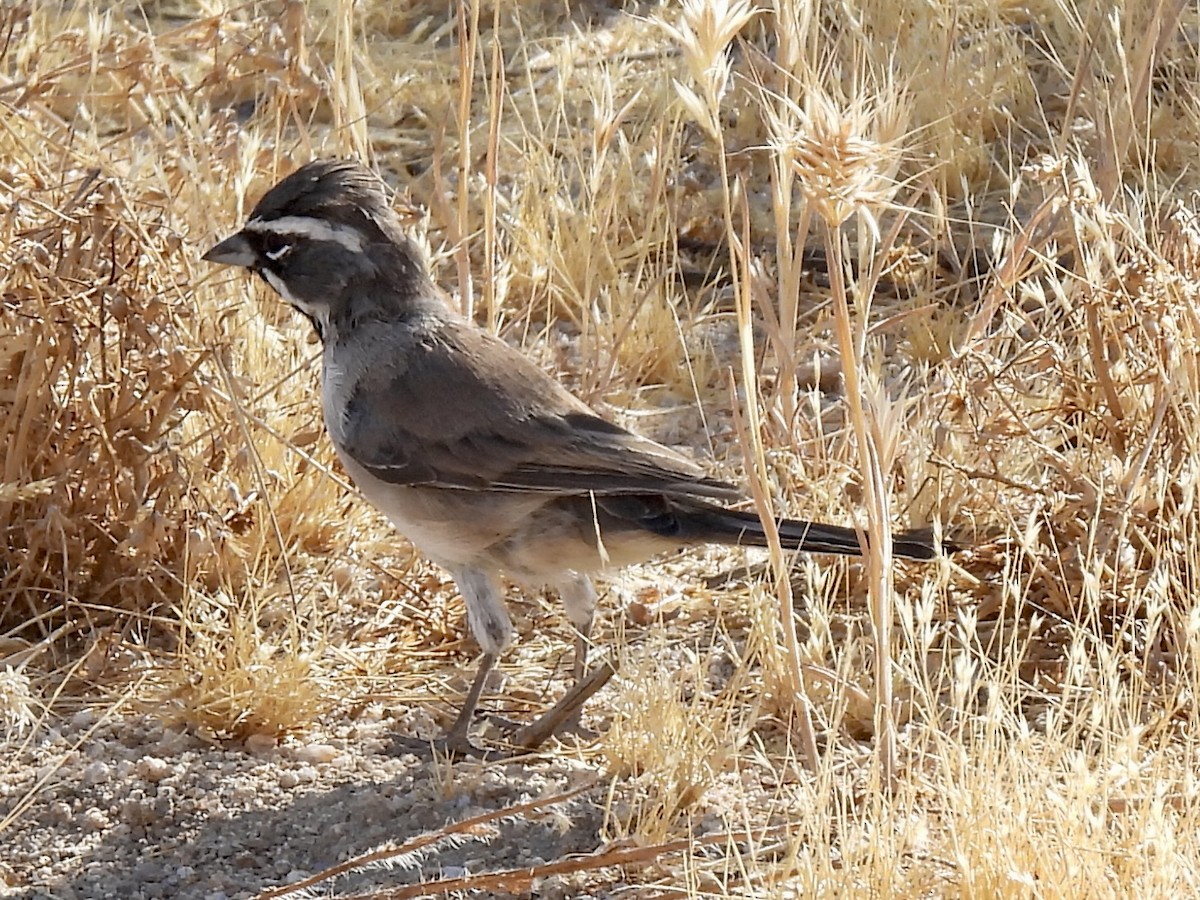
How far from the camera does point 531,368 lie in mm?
4852

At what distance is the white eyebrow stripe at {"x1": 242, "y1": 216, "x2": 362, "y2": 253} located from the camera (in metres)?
4.75

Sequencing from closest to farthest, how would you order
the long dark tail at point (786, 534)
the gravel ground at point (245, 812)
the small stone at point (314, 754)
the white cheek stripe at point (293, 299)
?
1. the gravel ground at point (245, 812)
2. the long dark tail at point (786, 534)
3. the small stone at point (314, 754)
4. the white cheek stripe at point (293, 299)

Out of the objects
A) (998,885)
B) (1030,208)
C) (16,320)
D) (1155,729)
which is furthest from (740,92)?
(998,885)

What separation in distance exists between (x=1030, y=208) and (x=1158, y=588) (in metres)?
3.99

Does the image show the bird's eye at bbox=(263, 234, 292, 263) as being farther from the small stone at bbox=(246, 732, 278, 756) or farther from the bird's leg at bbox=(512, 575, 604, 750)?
the small stone at bbox=(246, 732, 278, 756)

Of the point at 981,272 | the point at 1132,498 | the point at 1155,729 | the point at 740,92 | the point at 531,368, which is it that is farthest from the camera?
the point at 740,92

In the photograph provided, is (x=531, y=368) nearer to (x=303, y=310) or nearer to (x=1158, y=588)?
(x=303, y=310)

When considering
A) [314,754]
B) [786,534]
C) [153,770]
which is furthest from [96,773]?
[786,534]

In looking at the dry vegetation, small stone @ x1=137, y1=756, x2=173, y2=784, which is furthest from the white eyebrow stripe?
small stone @ x1=137, y1=756, x2=173, y2=784

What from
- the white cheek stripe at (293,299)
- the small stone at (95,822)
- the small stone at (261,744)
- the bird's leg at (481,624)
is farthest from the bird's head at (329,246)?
the small stone at (95,822)

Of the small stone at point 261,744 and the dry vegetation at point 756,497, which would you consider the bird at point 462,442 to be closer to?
the dry vegetation at point 756,497

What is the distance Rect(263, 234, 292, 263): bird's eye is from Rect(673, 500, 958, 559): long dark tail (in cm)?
129

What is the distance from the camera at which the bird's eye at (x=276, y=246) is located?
478 cm

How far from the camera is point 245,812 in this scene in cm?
415
